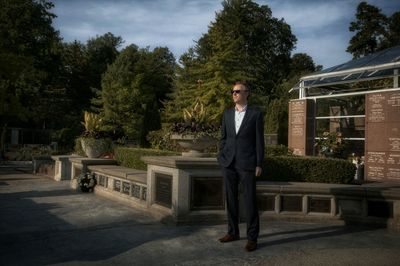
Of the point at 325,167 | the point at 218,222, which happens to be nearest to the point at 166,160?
the point at 218,222

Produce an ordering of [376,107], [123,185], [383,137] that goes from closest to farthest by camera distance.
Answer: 1. [123,185]
2. [383,137]
3. [376,107]

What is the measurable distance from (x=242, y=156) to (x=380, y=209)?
357 cm

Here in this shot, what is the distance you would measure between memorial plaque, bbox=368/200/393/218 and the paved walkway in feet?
1.37

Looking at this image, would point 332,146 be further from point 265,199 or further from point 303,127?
point 265,199

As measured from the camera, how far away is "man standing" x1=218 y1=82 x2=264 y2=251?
584cm

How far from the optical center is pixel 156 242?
6.16 m

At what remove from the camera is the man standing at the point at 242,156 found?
5840 mm

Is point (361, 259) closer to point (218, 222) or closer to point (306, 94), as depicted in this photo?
point (218, 222)

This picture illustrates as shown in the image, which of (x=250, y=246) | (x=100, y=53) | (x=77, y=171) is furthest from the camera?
(x=100, y=53)

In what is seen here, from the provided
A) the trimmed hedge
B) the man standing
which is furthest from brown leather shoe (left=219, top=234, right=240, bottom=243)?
the trimmed hedge

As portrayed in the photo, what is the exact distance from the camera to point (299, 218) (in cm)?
797

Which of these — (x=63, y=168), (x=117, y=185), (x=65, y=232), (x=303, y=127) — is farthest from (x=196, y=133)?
(x=303, y=127)

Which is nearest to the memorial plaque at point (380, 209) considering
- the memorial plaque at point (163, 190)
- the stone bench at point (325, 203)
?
the stone bench at point (325, 203)

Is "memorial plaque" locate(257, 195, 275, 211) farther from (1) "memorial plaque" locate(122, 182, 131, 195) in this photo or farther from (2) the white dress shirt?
(1) "memorial plaque" locate(122, 182, 131, 195)
